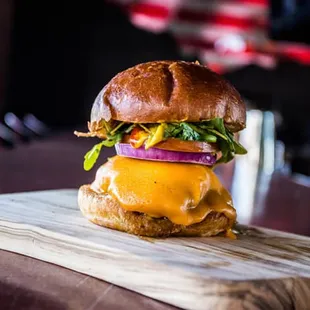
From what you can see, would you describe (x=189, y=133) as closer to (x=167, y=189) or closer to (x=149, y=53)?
(x=167, y=189)

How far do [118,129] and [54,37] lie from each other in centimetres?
900

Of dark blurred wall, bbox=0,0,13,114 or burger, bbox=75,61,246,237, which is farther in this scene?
dark blurred wall, bbox=0,0,13,114

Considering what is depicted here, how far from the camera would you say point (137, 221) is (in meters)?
1.52

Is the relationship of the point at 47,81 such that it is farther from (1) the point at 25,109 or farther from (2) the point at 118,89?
(2) the point at 118,89

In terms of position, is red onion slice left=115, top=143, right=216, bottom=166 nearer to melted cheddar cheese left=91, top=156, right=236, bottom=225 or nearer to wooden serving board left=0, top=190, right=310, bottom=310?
melted cheddar cheese left=91, top=156, right=236, bottom=225

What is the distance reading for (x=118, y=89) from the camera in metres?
1.61

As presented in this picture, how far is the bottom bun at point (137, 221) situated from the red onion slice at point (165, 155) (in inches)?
4.6

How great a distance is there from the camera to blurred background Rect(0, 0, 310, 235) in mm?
6715

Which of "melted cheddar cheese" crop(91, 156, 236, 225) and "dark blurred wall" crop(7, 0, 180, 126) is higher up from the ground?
"melted cheddar cheese" crop(91, 156, 236, 225)

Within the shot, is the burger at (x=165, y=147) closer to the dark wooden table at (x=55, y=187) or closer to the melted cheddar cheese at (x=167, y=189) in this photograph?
the melted cheddar cheese at (x=167, y=189)

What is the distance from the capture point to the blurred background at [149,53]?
6.71m

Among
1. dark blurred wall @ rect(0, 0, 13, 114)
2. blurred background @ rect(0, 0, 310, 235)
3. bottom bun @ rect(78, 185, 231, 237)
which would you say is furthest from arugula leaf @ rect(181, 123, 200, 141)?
dark blurred wall @ rect(0, 0, 13, 114)

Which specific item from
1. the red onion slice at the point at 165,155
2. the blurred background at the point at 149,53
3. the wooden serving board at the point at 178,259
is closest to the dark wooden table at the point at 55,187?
the wooden serving board at the point at 178,259

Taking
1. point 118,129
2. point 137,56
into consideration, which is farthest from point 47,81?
point 118,129
